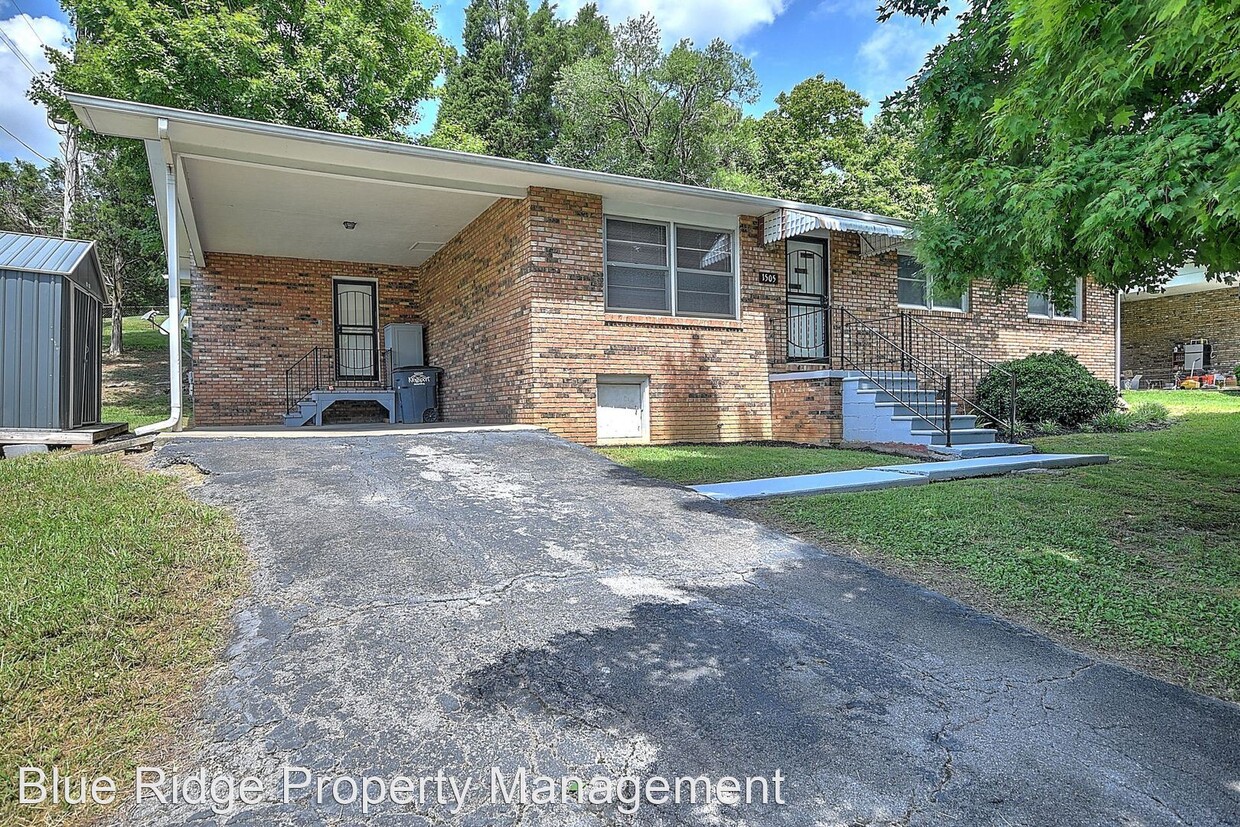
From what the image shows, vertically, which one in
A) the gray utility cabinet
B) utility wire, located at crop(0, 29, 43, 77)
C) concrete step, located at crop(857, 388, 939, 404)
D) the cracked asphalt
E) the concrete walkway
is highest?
utility wire, located at crop(0, 29, 43, 77)

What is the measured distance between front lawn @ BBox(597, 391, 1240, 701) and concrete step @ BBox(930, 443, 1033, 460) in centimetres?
102

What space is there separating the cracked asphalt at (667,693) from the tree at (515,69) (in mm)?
26322

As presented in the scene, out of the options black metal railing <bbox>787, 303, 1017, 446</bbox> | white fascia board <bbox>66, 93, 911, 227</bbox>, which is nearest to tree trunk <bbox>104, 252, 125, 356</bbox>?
white fascia board <bbox>66, 93, 911, 227</bbox>

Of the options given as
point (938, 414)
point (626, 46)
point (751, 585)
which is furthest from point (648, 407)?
point (626, 46)

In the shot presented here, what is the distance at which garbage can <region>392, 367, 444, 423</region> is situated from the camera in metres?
12.2

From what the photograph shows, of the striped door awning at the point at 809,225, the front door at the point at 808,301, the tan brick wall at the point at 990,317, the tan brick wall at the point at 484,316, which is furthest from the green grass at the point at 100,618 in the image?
the tan brick wall at the point at 990,317

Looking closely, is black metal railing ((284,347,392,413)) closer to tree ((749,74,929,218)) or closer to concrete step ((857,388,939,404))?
concrete step ((857,388,939,404))

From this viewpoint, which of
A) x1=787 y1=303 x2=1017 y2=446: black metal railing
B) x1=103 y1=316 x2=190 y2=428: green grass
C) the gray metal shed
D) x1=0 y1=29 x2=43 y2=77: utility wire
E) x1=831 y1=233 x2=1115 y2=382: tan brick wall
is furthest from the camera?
x1=0 y1=29 x2=43 y2=77: utility wire

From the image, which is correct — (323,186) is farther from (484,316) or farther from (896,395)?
(896,395)

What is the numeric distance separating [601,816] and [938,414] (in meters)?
9.72

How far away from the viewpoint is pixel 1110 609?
371 centimetres

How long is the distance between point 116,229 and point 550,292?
19.0 m

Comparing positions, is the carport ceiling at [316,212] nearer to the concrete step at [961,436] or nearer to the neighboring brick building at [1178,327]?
the concrete step at [961,436]

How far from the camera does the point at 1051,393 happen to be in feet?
35.9
